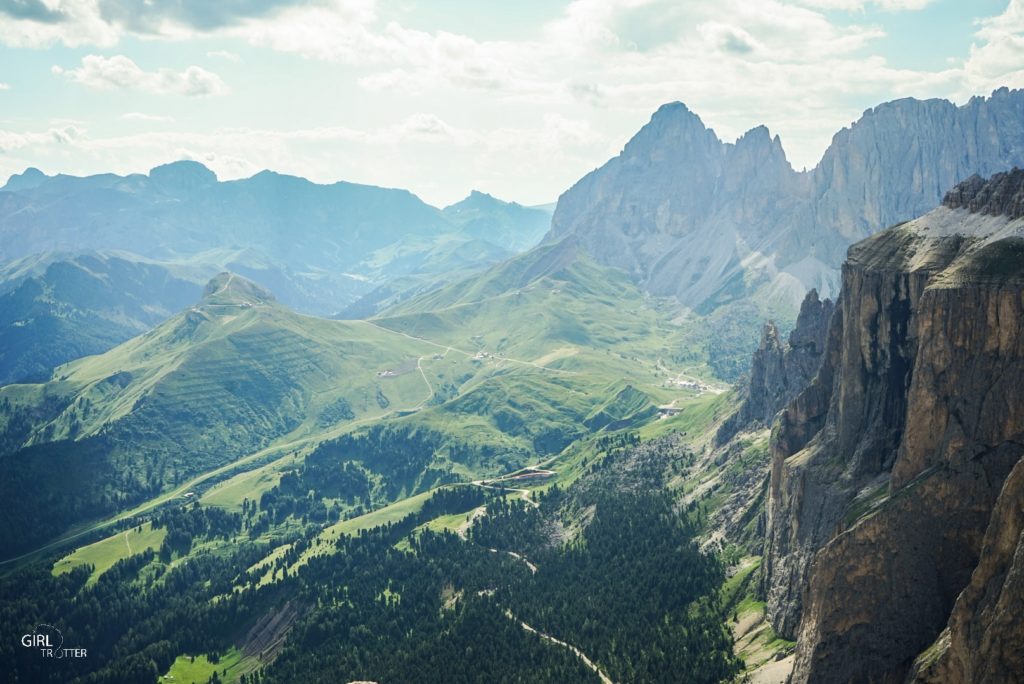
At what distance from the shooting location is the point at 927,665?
303 feet

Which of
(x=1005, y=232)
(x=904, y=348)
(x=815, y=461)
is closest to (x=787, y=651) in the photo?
(x=815, y=461)

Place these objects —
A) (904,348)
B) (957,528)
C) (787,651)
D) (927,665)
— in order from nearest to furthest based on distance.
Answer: (927,665) < (957,528) < (904,348) < (787,651)

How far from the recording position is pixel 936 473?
107125 mm

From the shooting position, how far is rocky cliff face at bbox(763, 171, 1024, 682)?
290 ft

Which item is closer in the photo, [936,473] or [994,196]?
[936,473]

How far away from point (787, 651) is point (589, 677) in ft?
141

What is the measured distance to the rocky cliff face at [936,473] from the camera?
8838 centimetres

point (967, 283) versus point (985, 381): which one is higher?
point (967, 283)

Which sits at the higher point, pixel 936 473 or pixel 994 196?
pixel 994 196

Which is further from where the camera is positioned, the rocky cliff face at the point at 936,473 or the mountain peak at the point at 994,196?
the mountain peak at the point at 994,196

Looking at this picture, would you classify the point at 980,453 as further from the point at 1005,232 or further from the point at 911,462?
the point at 1005,232

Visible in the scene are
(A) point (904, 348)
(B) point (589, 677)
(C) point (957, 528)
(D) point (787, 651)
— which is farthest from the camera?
(B) point (589, 677)

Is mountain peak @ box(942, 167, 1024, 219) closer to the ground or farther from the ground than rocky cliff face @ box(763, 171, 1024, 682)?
farther from the ground

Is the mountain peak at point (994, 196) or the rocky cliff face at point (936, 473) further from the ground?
the mountain peak at point (994, 196)
